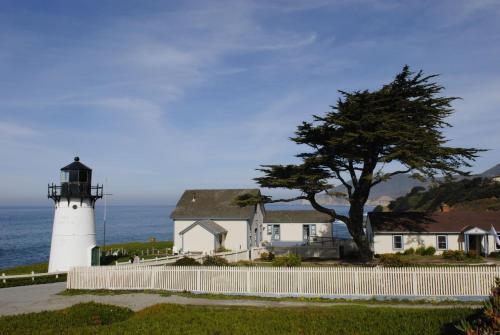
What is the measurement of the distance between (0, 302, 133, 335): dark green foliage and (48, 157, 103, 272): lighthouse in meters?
14.3

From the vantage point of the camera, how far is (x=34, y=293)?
2197cm

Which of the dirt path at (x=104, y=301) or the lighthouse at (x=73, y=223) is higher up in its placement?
the lighthouse at (x=73, y=223)

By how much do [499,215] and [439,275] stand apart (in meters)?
23.5

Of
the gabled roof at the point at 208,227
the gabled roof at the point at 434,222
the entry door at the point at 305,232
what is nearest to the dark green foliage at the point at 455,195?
the gabled roof at the point at 434,222

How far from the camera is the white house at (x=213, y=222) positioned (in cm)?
4078

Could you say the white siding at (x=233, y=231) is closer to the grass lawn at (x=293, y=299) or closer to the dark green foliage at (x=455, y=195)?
the grass lawn at (x=293, y=299)

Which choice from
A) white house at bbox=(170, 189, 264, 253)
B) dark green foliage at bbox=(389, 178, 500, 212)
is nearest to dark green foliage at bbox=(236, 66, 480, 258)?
white house at bbox=(170, 189, 264, 253)

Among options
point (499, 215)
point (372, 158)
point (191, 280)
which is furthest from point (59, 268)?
point (499, 215)

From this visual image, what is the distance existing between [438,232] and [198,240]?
20999 millimetres

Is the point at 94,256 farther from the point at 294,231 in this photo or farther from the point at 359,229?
the point at 294,231

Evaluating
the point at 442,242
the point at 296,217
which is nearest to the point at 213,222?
the point at 296,217

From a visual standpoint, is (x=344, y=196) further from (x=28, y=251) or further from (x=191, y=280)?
(x=28, y=251)

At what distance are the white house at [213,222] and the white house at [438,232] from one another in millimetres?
11753

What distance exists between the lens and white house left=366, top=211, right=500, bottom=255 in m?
34.7
